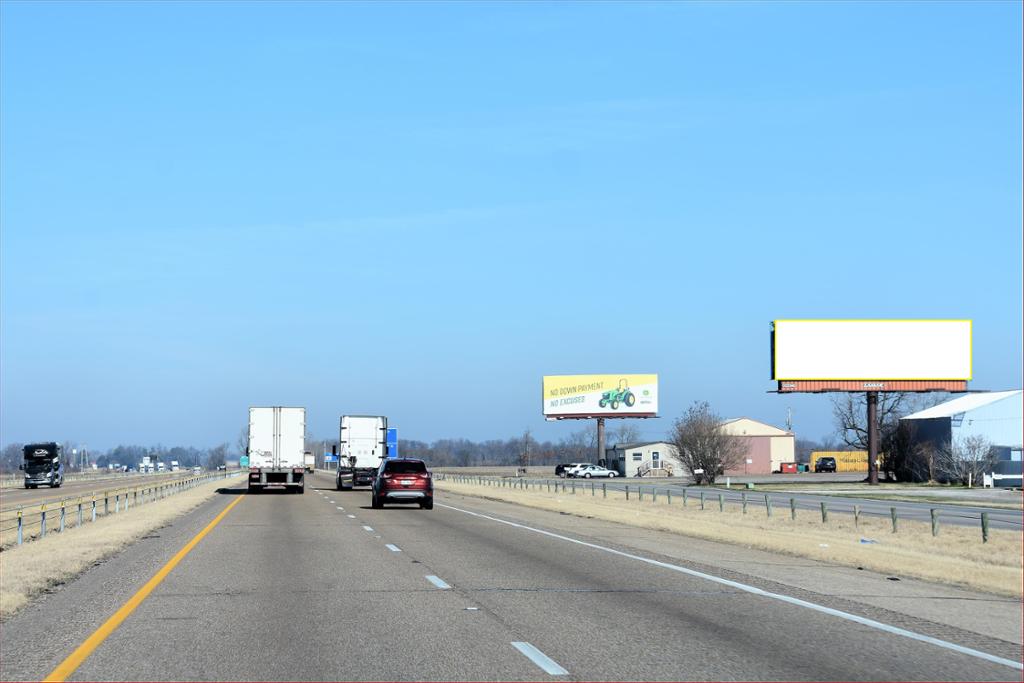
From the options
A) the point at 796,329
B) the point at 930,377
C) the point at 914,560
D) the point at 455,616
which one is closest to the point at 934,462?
the point at 930,377

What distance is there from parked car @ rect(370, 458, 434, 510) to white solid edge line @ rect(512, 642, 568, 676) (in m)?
31.2

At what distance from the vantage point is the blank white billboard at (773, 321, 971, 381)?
3359 inches

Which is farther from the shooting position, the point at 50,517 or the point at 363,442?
the point at 363,442

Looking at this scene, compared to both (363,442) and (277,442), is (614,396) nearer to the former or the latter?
(363,442)

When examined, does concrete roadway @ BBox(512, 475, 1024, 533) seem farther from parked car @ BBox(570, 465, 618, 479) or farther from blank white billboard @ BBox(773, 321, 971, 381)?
parked car @ BBox(570, 465, 618, 479)

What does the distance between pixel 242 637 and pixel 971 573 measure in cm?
1241

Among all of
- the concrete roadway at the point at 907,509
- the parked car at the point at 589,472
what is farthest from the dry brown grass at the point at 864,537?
the parked car at the point at 589,472

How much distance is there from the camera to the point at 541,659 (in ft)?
33.2

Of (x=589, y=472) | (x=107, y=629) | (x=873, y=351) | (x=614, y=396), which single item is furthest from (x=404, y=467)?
(x=614, y=396)

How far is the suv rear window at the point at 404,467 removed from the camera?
140 ft

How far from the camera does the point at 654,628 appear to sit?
12.1 m

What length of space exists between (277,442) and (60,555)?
37.9m

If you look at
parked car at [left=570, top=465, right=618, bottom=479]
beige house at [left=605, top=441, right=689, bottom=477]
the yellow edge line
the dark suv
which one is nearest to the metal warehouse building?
parked car at [left=570, top=465, right=618, bottom=479]

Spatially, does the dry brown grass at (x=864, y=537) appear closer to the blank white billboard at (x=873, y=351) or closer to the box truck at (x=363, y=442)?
the box truck at (x=363, y=442)
